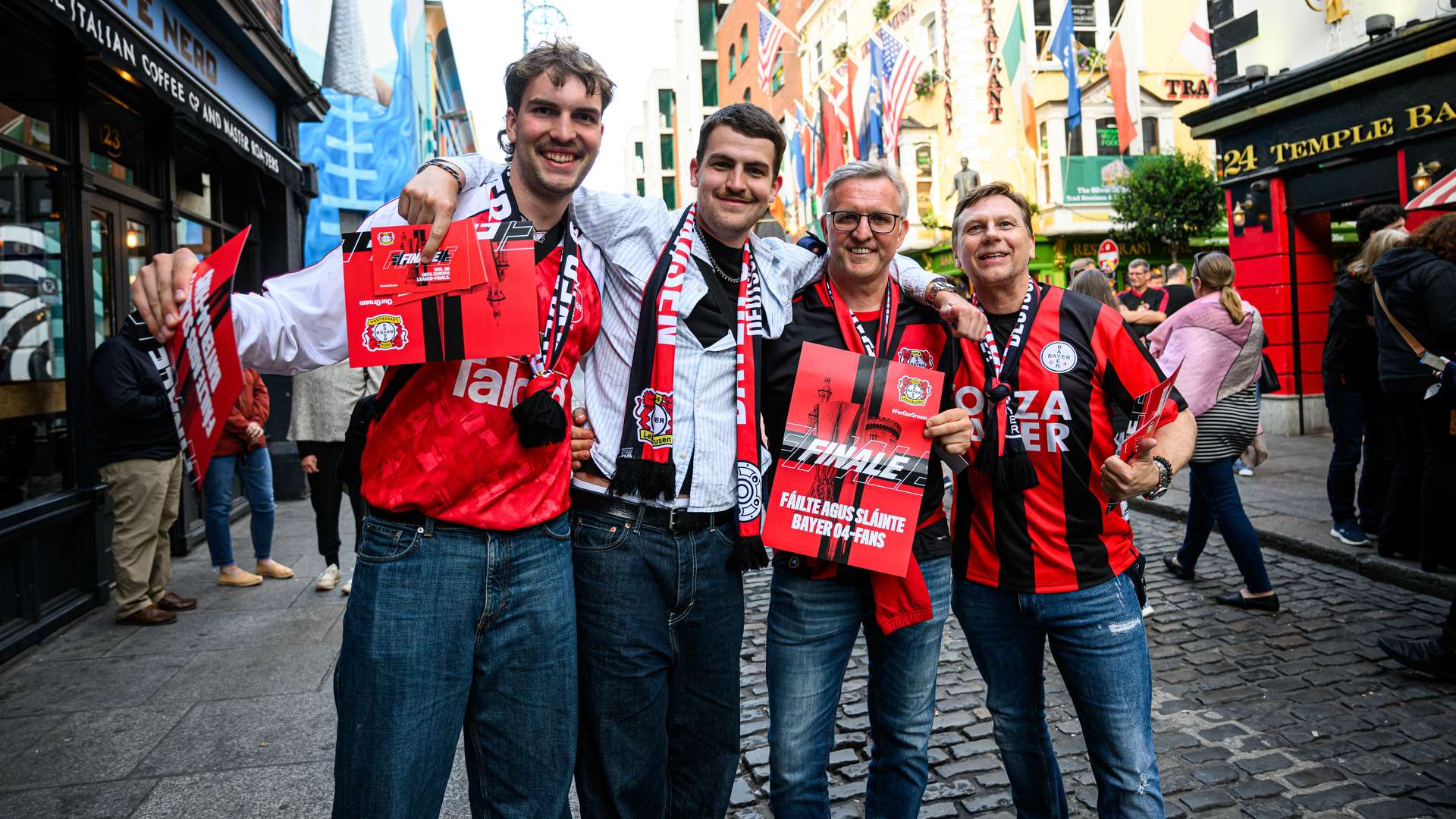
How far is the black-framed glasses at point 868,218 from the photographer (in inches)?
93.6

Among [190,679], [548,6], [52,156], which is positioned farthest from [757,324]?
[548,6]

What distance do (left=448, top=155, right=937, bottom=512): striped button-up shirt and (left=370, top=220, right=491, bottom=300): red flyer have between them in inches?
16.2

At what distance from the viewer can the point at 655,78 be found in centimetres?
6844

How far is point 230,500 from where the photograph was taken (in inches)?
237

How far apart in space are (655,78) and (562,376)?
7124cm

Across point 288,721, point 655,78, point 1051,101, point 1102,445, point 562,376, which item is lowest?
point 288,721

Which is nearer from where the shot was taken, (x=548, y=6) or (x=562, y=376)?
(x=562, y=376)

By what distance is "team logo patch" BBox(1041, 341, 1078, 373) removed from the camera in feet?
7.69

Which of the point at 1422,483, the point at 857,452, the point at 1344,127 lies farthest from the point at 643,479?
the point at 1344,127

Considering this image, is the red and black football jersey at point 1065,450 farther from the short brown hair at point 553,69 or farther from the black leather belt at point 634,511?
the short brown hair at point 553,69

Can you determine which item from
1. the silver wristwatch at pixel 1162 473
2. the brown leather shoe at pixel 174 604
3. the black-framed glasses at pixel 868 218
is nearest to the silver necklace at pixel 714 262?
the black-framed glasses at pixel 868 218

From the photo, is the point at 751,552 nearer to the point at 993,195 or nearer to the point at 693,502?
the point at 693,502

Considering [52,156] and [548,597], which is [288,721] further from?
[52,156]

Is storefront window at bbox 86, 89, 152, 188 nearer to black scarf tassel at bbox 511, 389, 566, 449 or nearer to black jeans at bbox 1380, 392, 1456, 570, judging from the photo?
black scarf tassel at bbox 511, 389, 566, 449
